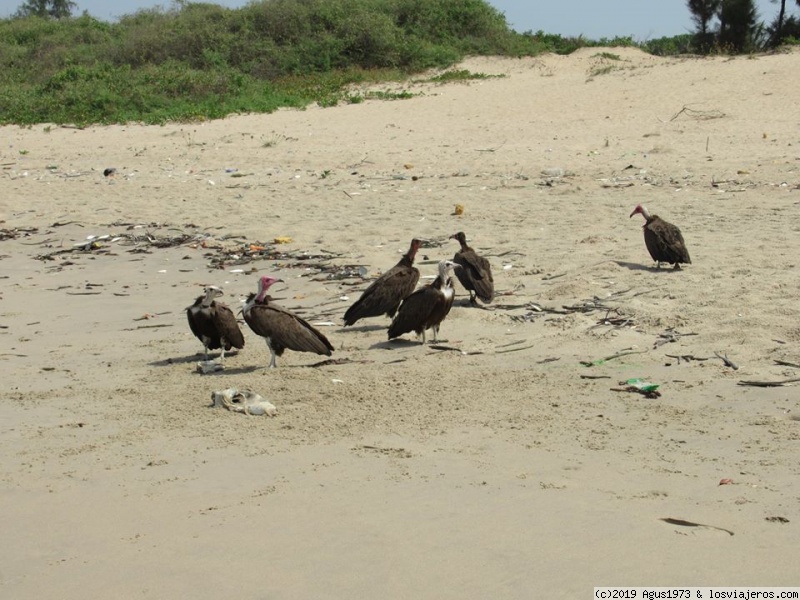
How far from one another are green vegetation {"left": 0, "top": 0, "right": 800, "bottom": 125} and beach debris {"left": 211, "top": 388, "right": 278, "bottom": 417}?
15.8 metres

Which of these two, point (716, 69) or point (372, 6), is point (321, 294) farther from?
point (372, 6)

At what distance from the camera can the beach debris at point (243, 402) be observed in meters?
6.56

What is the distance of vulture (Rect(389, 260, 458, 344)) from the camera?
26.2 ft

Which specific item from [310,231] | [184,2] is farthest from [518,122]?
[184,2]

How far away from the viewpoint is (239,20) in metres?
30.3

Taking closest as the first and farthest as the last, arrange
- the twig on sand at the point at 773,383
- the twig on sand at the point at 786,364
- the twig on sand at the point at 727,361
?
the twig on sand at the point at 773,383
the twig on sand at the point at 786,364
the twig on sand at the point at 727,361

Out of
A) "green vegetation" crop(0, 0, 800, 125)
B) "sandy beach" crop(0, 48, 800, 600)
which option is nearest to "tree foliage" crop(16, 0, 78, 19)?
"green vegetation" crop(0, 0, 800, 125)

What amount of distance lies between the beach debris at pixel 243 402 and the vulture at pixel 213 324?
3.38 ft

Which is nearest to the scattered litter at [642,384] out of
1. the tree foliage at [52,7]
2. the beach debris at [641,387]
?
the beach debris at [641,387]

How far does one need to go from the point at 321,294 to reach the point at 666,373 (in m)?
3.92

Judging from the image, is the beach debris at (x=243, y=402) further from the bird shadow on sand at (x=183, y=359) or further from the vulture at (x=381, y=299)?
the vulture at (x=381, y=299)

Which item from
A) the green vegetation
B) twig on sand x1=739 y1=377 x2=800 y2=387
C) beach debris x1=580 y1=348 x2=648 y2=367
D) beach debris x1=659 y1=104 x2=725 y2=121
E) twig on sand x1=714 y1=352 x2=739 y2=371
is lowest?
beach debris x1=580 y1=348 x2=648 y2=367

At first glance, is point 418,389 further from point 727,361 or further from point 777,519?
point 777,519

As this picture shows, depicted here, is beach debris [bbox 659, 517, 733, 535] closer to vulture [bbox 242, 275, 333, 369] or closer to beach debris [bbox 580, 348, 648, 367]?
beach debris [bbox 580, 348, 648, 367]
